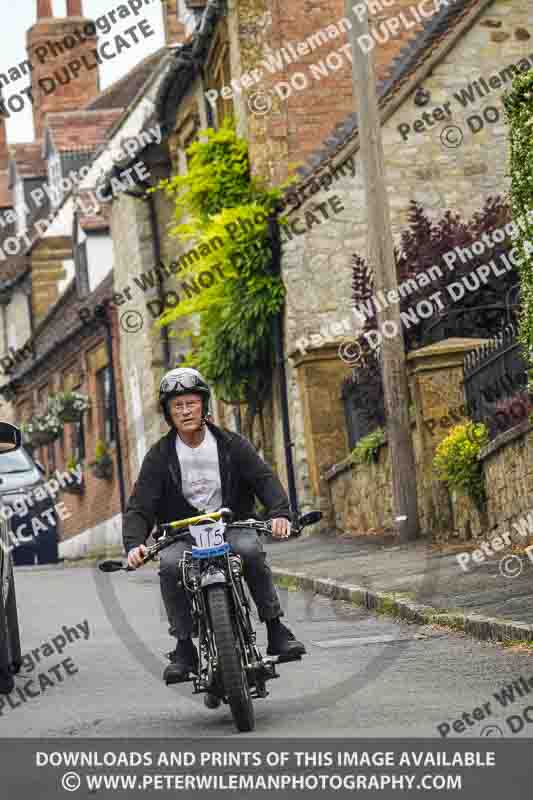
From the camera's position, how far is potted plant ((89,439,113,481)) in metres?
37.5

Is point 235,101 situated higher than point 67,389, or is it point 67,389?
point 235,101

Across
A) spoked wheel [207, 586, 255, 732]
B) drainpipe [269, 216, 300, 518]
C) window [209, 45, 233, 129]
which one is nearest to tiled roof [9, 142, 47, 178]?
window [209, 45, 233, 129]

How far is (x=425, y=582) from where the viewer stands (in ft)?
44.2

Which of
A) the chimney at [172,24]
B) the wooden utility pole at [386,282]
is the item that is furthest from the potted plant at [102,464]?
the wooden utility pole at [386,282]

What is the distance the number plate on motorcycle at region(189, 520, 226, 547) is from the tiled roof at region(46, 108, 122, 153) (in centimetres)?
3657

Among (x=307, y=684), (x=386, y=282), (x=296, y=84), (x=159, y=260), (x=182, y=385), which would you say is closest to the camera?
(x=182, y=385)

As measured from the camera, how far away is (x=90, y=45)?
188ft

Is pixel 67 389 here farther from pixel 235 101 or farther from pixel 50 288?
pixel 235 101

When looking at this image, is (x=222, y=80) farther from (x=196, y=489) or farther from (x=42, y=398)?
(x=42, y=398)

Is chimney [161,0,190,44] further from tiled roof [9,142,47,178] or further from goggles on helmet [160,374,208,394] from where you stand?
goggles on helmet [160,374,208,394]

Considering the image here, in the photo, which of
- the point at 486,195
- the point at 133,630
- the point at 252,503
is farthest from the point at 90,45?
the point at 252,503

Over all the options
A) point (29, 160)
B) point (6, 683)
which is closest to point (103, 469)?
point (29, 160)

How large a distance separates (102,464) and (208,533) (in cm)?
2989
